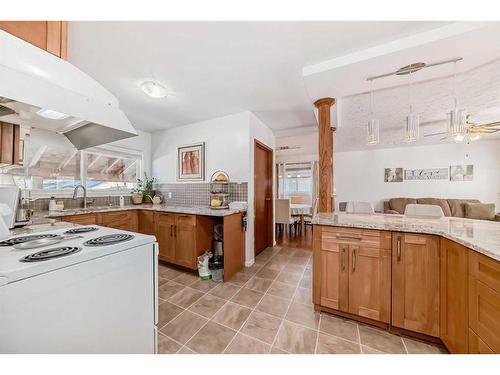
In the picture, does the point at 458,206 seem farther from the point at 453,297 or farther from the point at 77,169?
the point at 77,169

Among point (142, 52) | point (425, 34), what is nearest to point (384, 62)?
point (425, 34)

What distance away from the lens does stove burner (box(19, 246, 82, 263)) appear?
2.51ft

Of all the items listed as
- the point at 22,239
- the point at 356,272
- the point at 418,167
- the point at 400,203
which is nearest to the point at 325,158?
the point at 356,272

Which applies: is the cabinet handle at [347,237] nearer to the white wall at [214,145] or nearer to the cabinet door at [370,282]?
the cabinet door at [370,282]

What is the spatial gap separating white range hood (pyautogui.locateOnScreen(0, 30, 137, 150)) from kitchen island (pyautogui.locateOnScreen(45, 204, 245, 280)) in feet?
5.12

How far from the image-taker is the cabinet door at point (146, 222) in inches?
116

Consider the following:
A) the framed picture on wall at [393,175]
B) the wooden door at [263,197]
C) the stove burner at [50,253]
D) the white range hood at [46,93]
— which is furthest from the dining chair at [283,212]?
the stove burner at [50,253]

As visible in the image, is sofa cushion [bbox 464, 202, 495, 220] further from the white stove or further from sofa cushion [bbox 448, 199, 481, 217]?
the white stove

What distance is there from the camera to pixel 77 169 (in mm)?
3047

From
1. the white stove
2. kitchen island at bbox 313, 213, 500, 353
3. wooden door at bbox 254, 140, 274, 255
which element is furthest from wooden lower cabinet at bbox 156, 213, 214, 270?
kitchen island at bbox 313, 213, 500, 353

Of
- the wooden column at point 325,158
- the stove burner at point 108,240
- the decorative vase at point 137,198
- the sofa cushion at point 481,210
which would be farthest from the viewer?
the sofa cushion at point 481,210

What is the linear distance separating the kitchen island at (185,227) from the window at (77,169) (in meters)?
0.68
